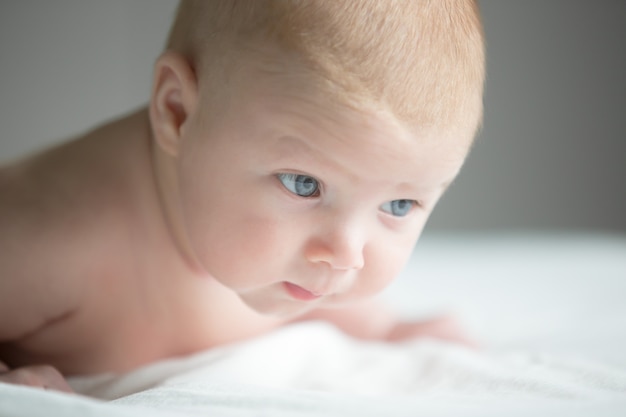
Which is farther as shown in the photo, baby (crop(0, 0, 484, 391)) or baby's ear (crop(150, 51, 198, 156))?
baby's ear (crop(150, 51, 198, 156))

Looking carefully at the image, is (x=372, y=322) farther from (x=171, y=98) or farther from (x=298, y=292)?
(x=171, y=98)

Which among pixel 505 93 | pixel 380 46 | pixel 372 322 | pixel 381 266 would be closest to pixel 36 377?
pixel 381 266

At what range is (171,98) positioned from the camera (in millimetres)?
943

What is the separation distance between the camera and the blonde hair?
0.78 metres

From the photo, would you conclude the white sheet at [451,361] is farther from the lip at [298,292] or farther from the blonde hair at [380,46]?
the blonde hair at [380,46]

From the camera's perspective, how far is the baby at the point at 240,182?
79 cm

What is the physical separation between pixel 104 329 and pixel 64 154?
0.23 m

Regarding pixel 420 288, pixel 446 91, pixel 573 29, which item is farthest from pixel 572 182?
pixel 446 91

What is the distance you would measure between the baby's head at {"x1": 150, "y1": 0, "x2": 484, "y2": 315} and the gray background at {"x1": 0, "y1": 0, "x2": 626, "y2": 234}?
1.42m

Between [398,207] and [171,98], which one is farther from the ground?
[171,98]

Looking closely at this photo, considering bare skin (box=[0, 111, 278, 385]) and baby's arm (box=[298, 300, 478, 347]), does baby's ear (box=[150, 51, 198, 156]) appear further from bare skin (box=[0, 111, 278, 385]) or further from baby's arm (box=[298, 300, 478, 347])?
baby's arm (box=[298, 300, 478, 347])

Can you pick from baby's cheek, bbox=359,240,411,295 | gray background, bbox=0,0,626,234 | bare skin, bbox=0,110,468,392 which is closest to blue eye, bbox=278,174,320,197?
baby's cheek, bbox=359,240,411,295

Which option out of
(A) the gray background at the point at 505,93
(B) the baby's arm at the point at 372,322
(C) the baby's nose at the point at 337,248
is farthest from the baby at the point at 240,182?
(A) the gray background at the point at 505,93

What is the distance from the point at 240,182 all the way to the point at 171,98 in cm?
16
